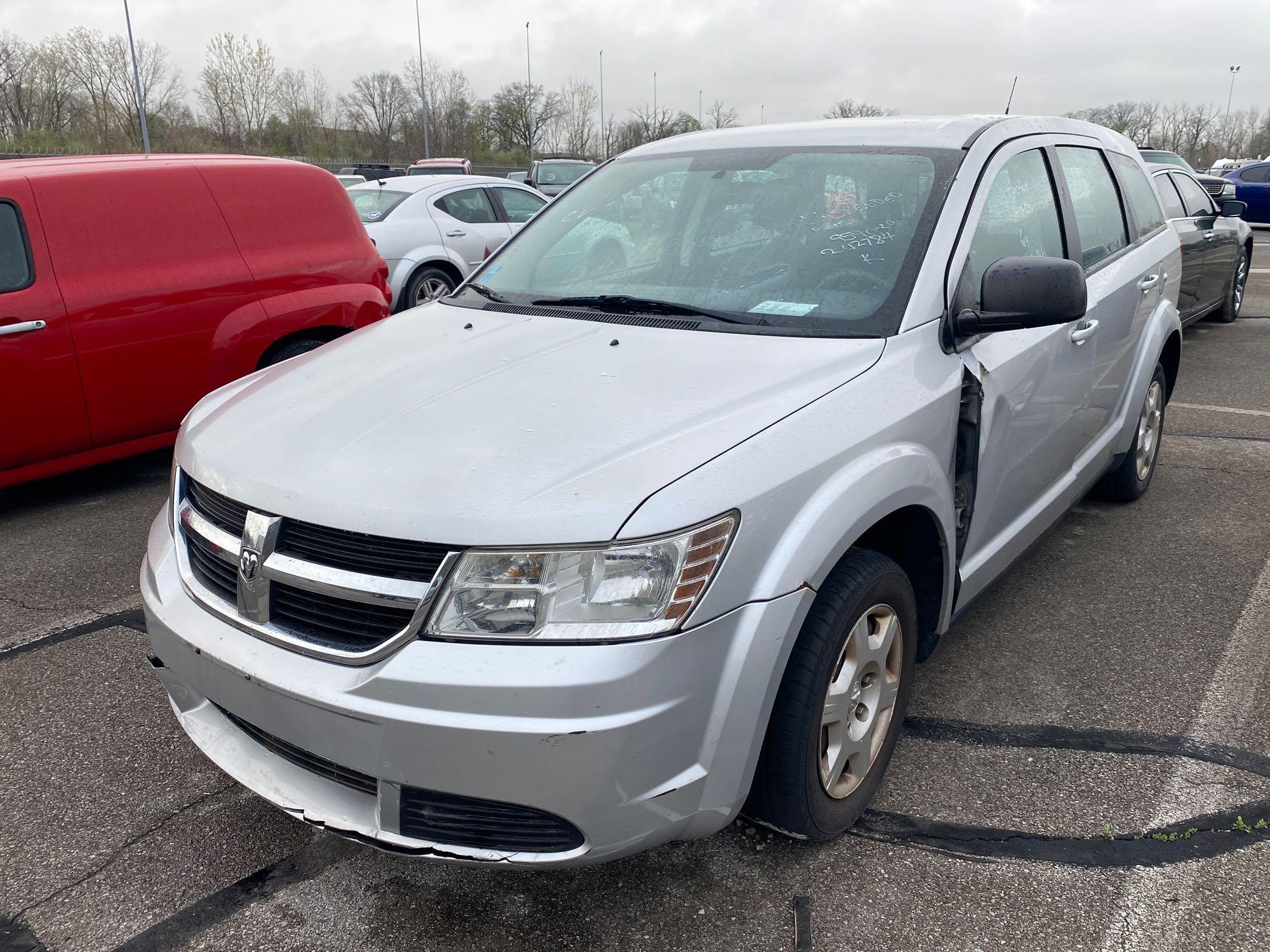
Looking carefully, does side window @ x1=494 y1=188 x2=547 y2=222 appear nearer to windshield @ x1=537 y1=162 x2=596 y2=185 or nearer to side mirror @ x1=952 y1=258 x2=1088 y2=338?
side mirror @ x1=952 y1=258 x2=1088 y2=338

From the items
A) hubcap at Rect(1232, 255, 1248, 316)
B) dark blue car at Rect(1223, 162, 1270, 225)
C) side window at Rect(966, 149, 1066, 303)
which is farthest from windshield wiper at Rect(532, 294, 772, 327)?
dark blue car at Rect(1223, 162, 1270, 225)

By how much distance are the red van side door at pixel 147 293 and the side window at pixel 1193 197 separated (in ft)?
25.3

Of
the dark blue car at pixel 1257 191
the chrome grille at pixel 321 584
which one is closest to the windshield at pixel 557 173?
the dark blue car at pixel 1257 191

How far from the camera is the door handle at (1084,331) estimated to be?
3.33 metres

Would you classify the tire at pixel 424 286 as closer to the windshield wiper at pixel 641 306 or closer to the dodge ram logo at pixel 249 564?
the windshield wiper at pixel 641 306

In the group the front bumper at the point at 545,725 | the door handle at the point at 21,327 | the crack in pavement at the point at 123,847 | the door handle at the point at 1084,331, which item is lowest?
the crack in pavement at the point at 123,847

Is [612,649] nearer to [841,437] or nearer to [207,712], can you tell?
[841,437]

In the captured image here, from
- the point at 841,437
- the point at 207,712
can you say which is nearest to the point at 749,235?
the point at 841,437

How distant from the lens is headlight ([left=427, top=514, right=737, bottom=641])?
1.84 m

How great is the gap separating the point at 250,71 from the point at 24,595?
5583 cm

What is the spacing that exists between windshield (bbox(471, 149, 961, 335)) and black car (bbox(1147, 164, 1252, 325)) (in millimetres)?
5569

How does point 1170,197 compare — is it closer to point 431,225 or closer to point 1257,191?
point 431,225

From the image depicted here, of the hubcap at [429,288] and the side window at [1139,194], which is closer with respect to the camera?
the side window at [1139,194]

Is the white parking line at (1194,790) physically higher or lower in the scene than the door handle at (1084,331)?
lower
